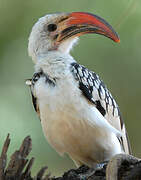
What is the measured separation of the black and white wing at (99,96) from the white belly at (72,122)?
9 centimetres

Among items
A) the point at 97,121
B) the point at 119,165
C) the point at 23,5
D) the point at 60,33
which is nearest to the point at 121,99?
the point at 23,5

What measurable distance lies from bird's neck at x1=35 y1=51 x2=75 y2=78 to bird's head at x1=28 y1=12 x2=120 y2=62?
0.45 ft

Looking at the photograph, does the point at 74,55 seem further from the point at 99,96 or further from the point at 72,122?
the point at 72,122

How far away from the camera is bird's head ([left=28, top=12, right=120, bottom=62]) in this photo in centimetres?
535

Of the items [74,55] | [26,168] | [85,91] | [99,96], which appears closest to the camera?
[26,168]

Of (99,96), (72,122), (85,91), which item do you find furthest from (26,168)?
(99,96)

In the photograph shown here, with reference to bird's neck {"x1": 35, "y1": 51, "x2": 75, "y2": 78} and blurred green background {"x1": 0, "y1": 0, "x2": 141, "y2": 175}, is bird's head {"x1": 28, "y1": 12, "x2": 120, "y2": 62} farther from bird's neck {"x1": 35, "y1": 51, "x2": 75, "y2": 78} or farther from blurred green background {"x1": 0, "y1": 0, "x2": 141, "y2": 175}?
blurred green background {"x1": 0, "y1": 0, "x2": 141, "y2": 175}

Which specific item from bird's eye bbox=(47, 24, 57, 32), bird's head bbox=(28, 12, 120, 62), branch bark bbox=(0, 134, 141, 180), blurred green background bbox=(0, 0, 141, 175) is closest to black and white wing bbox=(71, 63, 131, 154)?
bird's head bbox=(28, 12, 120, 62)

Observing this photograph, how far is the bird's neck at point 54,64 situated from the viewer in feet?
16.5

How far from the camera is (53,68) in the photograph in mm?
5066

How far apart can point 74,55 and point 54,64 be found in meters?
3.38

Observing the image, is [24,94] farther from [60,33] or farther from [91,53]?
[60,33]

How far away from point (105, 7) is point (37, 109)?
327 cm

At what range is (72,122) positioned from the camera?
481 centimetres
